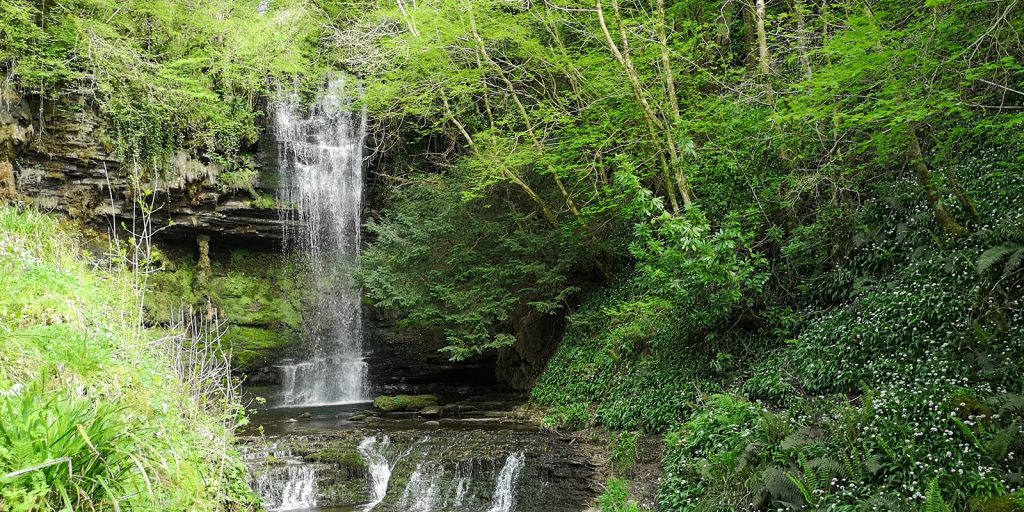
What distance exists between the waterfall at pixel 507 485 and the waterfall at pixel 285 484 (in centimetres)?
246

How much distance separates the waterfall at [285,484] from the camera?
313 inches

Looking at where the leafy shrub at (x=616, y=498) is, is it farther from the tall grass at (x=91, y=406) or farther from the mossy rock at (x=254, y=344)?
the mossy rock at (x=254, y=344)

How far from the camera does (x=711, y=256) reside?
6.91 m

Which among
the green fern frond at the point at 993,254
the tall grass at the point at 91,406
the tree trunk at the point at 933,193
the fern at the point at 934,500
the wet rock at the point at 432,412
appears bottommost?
the wet rock at the point at 432,412

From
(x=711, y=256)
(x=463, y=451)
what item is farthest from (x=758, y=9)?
(x=463, y=451)

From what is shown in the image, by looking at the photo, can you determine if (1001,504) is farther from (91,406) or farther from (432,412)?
(432,412)

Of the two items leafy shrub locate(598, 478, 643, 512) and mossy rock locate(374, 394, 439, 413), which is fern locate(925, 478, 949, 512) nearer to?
leafy shrub locate(598, 478, 643, 512)

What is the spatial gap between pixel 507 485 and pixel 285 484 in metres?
3.01

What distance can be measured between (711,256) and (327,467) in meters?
5.93

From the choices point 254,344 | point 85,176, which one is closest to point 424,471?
point 254,344

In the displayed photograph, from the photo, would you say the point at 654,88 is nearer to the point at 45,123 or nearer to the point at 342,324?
the point at 342,324

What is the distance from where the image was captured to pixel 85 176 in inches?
551

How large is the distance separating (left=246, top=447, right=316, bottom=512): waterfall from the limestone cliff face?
23.7 feet

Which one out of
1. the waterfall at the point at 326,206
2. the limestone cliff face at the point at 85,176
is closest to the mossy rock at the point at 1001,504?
the waterfall at the point at 326,206
